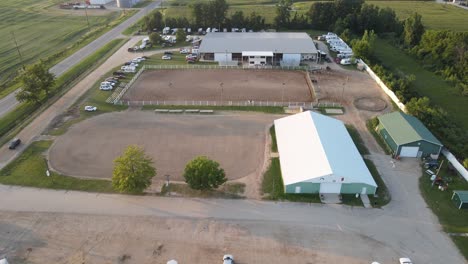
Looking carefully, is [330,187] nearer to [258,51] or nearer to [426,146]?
[426,146]

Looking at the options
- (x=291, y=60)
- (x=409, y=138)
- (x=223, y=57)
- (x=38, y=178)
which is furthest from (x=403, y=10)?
(x=38, y=178)

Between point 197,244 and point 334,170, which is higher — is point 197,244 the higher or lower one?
the lower one

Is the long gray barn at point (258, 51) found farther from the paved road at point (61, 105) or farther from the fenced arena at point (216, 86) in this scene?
the paved road at point (61, 105)

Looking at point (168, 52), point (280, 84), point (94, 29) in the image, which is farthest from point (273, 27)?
point (94, 29)

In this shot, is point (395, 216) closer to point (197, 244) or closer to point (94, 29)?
point (197, 244)

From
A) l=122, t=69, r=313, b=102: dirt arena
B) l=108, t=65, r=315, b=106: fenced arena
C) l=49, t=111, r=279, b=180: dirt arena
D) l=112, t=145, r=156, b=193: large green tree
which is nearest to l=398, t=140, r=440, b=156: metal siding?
l=49, t=111, r=279, b=180: dirt arena

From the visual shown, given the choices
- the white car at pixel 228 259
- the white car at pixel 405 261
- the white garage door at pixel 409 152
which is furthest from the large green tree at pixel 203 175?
the white garage door at pixel 409 152

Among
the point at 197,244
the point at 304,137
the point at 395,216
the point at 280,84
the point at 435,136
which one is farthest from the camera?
the point at 280,84
